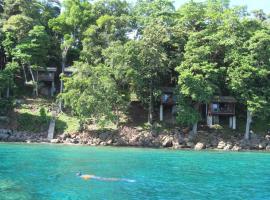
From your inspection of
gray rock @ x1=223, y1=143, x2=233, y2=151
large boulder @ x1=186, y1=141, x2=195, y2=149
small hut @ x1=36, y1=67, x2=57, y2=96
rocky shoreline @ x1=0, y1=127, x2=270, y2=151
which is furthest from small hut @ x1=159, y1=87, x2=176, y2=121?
small hut @ x1=36, y1=67, x2=57, y2=96

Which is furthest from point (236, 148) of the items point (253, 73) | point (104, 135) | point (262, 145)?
point (104, 135)

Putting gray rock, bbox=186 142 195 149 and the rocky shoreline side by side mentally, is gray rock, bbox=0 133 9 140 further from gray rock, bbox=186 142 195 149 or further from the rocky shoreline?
gray rock, bbox=186 142 195 149

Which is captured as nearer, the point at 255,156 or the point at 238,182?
the point at 238,182

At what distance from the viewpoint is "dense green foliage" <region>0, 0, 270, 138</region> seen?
5475 centimetres

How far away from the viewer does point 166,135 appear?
5481cm

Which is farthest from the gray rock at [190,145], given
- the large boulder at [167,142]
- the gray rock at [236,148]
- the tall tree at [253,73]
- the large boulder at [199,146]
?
the tall tree at [253,73]

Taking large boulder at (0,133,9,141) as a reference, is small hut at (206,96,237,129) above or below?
above

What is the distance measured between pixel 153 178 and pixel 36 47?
124ft

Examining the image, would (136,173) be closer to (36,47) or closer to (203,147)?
(203,147)

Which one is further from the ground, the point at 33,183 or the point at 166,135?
the point at 166,135

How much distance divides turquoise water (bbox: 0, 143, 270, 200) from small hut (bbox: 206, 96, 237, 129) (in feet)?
54.2

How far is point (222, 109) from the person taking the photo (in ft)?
199

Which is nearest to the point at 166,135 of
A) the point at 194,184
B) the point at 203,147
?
the point at 203,147

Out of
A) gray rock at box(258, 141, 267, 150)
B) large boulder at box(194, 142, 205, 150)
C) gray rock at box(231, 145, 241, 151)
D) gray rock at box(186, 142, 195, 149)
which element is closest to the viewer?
large boulder at box(194, 142, 205, 150)
